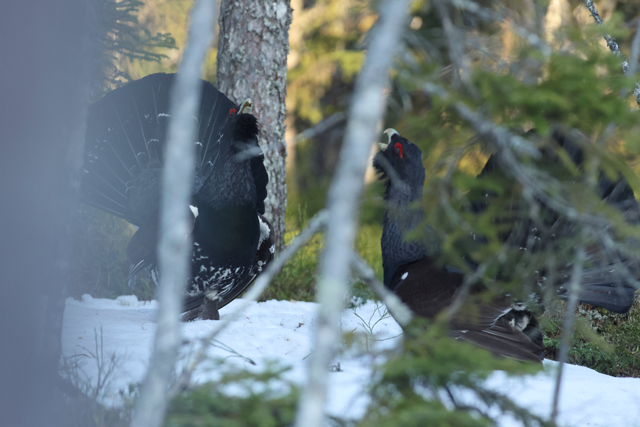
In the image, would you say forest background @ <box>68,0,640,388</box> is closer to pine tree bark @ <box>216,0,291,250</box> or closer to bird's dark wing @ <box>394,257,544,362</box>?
bird's dark wing @ <box>394,257,544,362</box>

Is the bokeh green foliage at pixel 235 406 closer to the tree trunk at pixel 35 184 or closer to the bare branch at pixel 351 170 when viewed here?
the bare branch at pixel 351 170

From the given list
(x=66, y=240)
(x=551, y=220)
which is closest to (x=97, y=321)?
(x=66, y=240)

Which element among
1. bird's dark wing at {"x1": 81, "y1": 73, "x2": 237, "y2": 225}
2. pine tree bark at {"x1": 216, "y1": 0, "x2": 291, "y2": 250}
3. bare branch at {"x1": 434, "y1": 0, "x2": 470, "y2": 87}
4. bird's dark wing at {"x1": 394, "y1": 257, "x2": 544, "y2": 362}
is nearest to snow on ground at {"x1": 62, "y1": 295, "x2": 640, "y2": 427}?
bird's dark wing at {"x1": 394, "y1": 257, "x2": 544, "y2": 362}

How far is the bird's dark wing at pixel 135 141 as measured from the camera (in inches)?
167

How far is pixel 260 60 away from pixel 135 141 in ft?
5.69

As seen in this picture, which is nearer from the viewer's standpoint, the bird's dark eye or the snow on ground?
the snow on ground

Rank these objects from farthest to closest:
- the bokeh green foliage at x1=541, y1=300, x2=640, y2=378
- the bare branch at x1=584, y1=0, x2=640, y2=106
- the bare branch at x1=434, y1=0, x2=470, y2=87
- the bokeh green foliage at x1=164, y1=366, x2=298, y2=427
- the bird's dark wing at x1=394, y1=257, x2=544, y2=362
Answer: the bokeh green foliage at x1=541, y1=300, x2=640, y2=378
the bird's dark wing at x1=394, y1=257, x2=544, y2=362
the bare branch at x1=584, y1=0, x2=640, y2=106
the bare branch at x1=434, y1=0, x2=470, y2=87
the bokeh green foliage at x1=164, y1=366, x2=298, y2=427

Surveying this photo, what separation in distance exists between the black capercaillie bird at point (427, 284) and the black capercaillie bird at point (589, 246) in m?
0.37

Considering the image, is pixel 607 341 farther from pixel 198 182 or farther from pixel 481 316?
pixel 198 182

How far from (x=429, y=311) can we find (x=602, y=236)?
1.85m

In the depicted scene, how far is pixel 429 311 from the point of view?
3.51m

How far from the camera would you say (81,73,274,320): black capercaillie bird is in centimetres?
380

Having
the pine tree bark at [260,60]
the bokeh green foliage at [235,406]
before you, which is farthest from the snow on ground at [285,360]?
the pine tree bark at [260,60]

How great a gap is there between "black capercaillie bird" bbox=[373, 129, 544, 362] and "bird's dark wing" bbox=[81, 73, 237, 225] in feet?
5.12
